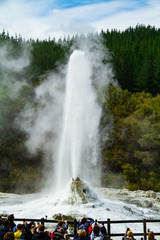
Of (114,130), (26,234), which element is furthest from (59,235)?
(114,130)

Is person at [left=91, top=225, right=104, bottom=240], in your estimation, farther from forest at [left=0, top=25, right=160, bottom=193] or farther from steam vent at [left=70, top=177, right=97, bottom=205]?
forest at [left=0, top=25, right=160, bottom=193]

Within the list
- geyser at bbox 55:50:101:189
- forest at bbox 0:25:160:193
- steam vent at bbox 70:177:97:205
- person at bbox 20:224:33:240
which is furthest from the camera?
forest at bbox 0:25:160:193

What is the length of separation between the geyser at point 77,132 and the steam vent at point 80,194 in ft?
2.38

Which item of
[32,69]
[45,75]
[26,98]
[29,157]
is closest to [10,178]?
[29,157]

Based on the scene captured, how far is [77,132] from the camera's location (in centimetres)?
1736

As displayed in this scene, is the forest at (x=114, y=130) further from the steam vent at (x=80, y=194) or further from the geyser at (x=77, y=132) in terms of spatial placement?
the steam vent at (x=80, y=194)

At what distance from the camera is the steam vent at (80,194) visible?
1223 centimetres

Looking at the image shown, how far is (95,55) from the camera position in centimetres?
3162

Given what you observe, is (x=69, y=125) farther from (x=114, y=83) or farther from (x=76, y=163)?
(x=114, y=83)

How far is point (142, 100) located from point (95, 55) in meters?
6.71

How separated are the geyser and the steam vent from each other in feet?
2.38

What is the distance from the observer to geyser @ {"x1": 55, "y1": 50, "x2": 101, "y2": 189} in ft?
55.1

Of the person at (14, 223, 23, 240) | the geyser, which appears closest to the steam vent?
the geyser

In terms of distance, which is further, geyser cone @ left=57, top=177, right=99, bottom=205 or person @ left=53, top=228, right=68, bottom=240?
geyser cone @ left=57, top=177, right=99, bottom=205
